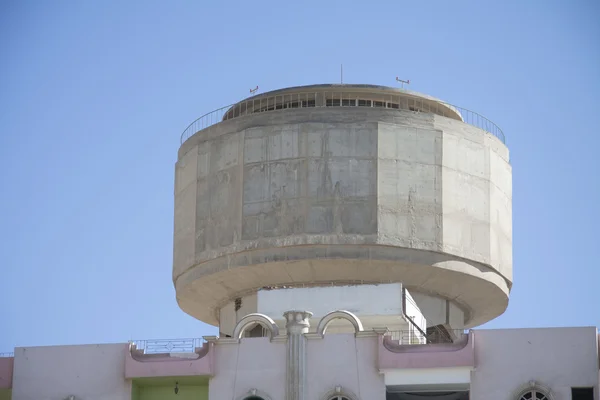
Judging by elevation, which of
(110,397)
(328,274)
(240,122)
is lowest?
(110,397)

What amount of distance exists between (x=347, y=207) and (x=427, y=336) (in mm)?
5730

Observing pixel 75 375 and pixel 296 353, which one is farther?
pixel 75 375

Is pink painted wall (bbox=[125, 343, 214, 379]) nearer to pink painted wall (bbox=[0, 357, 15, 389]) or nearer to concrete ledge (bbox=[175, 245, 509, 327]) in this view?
pink painted wall (bbox=[0, 357, 15, 389])

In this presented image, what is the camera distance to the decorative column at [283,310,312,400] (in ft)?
219

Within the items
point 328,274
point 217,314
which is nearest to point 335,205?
point 328,274

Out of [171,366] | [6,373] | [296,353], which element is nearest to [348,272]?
[296,353]

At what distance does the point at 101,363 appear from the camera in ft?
225

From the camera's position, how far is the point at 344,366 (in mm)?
67000

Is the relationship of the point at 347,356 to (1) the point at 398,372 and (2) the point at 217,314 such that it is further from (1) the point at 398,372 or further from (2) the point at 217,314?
(2) the point at 217,314

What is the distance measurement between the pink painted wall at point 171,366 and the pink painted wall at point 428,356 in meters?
5.78

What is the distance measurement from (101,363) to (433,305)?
1222cm

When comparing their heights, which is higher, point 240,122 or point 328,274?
point 240,122

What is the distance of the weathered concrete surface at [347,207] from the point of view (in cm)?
7088

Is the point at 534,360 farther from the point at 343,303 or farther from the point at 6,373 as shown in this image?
the point at 6,373
